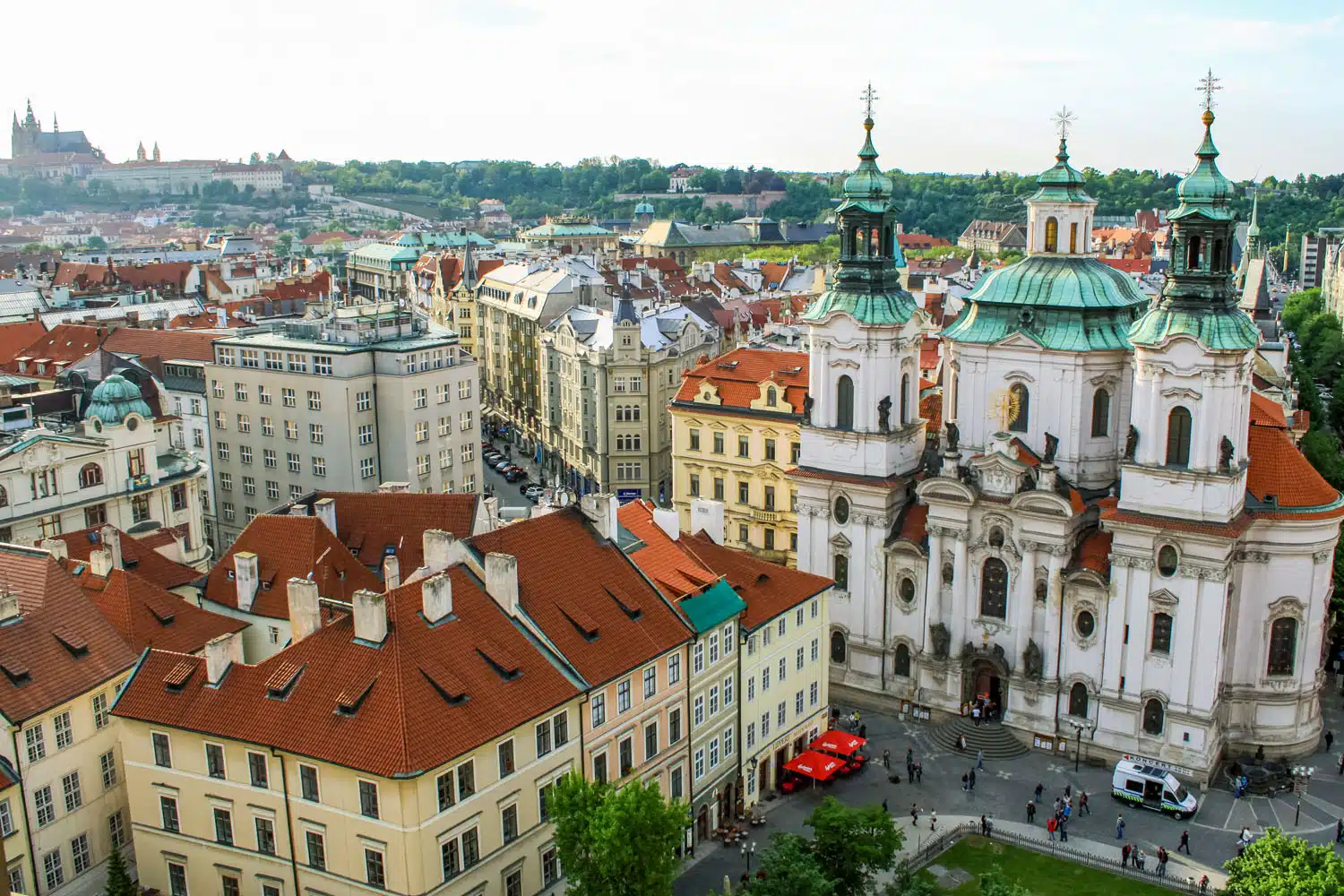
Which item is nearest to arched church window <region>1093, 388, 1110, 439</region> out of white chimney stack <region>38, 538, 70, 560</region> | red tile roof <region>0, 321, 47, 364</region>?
white chimney stack <region>38, 538, 70, 560</region>

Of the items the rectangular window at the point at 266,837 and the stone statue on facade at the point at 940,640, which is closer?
the rectangular window at the point at 266,837

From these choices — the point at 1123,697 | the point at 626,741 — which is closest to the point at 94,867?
the point at 626,741

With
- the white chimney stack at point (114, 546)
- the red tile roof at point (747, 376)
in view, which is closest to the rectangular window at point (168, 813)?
the white chimney stack at point (114, 546)

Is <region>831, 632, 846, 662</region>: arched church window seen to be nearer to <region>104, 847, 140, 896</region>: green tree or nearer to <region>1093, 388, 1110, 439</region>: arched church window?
<region>1093, 388, 1110, 439</region>: arched church window

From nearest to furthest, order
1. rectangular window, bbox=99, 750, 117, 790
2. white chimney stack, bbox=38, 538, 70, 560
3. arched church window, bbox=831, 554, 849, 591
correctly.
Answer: rectangular window, bbox=99, 750, 117, 790 → white chimney stack, bbox=38, 538, 70, 560 → arched church window, bbox=831, 554, 849, 591

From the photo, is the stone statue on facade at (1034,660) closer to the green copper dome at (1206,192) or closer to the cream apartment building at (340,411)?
the green copper dome at (1206,192)

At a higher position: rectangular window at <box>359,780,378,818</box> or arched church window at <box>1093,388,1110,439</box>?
arched church window at <box>1093,388,1110,439</box>

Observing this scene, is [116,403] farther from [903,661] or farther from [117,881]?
[903,661]

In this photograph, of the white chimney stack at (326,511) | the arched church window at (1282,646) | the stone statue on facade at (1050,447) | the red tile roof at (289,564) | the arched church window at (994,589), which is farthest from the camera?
the arched church window at (994,589)
